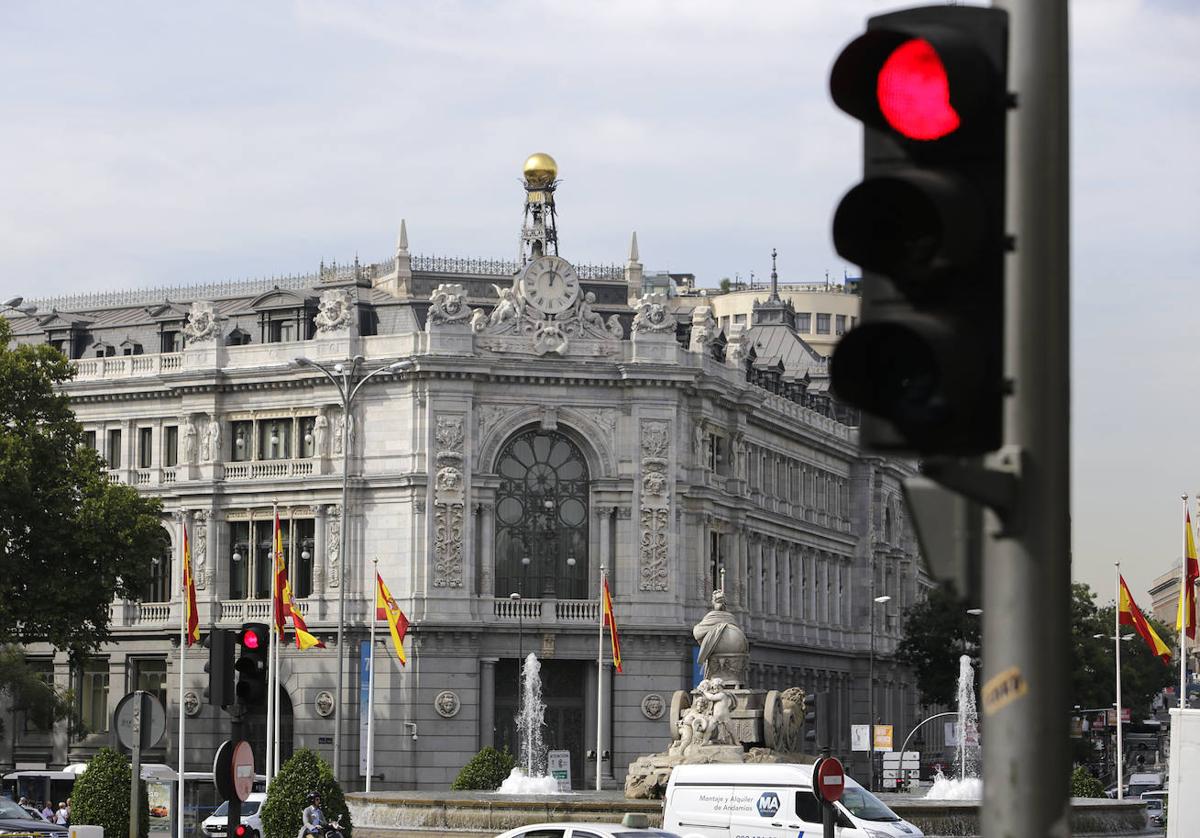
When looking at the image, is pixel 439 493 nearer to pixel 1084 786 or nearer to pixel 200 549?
pixel 200 549

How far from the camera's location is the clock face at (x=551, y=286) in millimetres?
85688

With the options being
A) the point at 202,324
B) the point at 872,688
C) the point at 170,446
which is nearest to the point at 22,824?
the point at 202,324

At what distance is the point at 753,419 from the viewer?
316ft

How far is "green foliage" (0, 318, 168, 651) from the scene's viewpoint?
72.6 metres

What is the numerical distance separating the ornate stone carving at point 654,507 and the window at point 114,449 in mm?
22020

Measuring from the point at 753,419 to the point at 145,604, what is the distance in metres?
25.7

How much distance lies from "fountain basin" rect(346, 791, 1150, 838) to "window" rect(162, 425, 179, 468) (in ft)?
143

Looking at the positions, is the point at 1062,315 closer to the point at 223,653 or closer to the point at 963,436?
the point at 963,436

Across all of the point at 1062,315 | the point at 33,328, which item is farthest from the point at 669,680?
the point at 1062,315

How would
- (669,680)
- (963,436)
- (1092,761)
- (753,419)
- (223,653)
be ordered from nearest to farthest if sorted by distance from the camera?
1. (963,436)
2. (223,653)
3. (669,680)
4. (753,419)
5. (1092,761)

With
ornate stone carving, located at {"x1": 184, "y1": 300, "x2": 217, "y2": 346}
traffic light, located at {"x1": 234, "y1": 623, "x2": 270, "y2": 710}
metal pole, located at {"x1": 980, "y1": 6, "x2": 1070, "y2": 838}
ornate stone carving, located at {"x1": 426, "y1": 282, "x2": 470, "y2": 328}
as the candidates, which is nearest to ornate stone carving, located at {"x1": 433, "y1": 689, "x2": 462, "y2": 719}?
ornate stone carving, located at {"x1": 426, "y1": 282, "x2": 470, "y2": 328}

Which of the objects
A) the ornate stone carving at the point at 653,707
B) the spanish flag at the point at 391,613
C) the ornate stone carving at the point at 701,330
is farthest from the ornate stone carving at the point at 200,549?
the ornate stone carving at the point at 701,330

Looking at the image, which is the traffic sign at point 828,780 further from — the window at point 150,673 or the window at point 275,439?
A: the window at point 150,673

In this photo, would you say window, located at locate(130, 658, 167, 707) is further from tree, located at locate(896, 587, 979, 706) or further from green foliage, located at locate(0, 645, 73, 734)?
tree, located at locate(896, 587, 979, 706)
